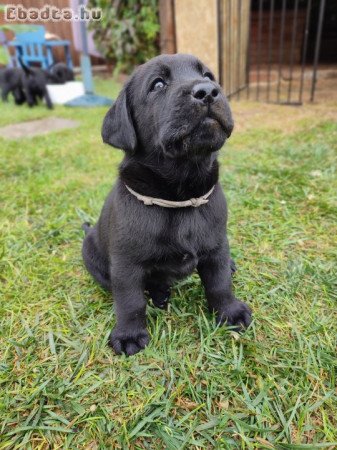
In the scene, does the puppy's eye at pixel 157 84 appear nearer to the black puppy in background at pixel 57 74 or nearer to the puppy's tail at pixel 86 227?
the puppy's tail at pixel 86 227

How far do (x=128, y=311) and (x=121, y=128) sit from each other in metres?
0.80

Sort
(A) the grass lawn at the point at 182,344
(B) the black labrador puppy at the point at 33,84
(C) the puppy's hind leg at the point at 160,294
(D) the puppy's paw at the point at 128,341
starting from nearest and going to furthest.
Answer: (A) the grass lawn at the point at 182,344, (D) the puppy's paw at the point at 128,341, (C) the puppy's hind leg at the point at 160,294, (B) the black labrador puppy at the point at 33,84

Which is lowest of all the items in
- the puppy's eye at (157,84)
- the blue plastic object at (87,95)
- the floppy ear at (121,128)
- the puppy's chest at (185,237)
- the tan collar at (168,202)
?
the blue plastic object at (87,95)

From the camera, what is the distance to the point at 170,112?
1.43 metres

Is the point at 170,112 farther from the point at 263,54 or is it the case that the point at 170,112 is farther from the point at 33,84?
the point at 263,54

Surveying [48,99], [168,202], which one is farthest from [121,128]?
[48,99]

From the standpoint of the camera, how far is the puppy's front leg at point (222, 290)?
67.3 inches

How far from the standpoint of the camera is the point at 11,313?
1.94m

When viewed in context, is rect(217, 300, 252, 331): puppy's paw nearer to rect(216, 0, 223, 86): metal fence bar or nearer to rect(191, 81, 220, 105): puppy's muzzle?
rect(191, 81, 220, 105): puppy's muzzle

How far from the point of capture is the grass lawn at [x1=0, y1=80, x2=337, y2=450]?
1.35m

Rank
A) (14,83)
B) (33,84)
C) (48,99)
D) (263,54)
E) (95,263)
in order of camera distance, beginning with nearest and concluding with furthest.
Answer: (95,263) < (48,99) < (33,84) < (14,83) < (263,54)

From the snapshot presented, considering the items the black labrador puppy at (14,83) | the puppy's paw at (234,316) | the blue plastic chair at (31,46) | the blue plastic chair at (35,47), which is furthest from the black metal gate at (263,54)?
the blue plastic chair at (31,46)

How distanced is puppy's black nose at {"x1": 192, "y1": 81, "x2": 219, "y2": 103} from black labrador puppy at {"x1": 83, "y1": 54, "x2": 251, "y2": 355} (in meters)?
0.08

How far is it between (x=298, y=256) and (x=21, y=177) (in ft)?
8.78
